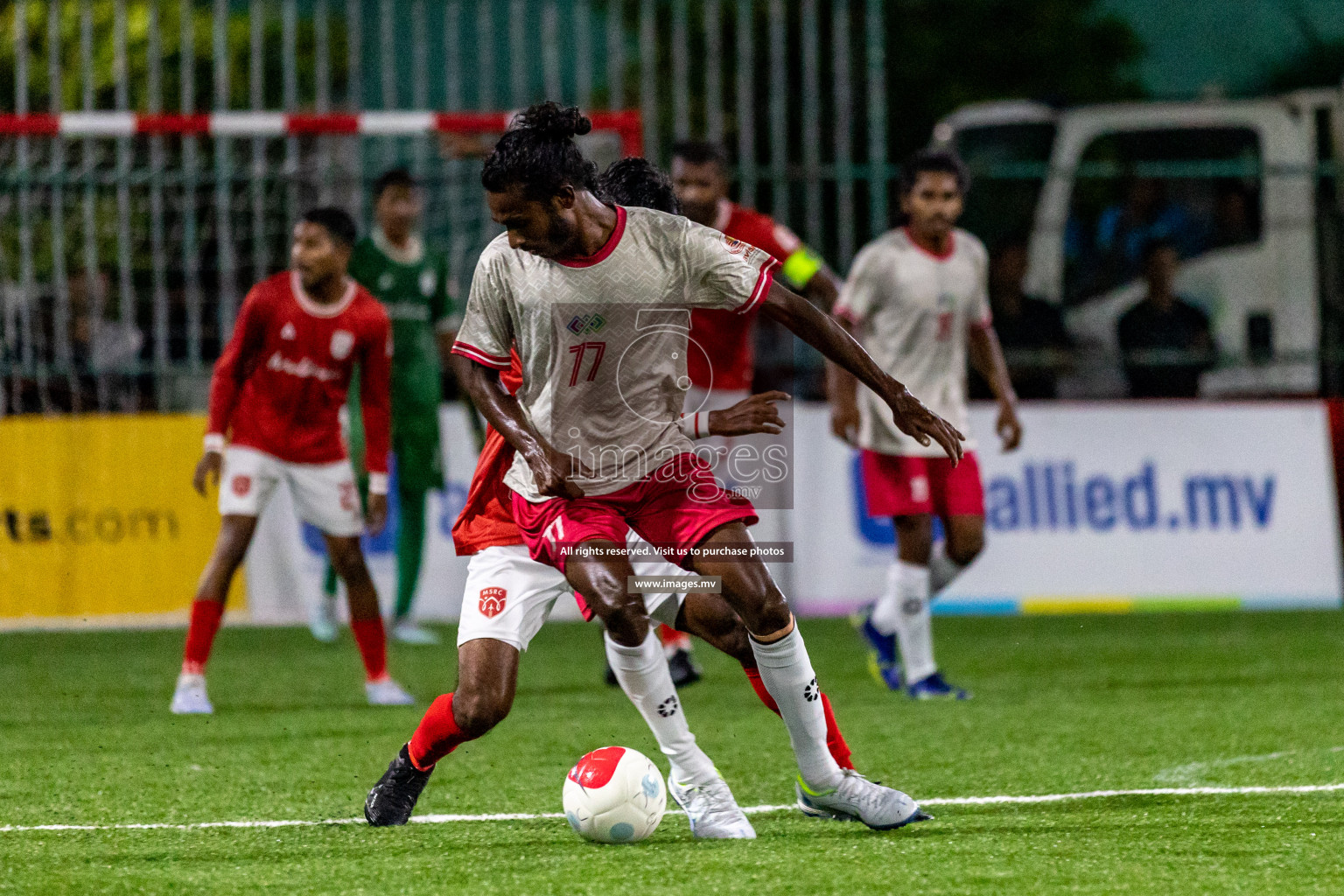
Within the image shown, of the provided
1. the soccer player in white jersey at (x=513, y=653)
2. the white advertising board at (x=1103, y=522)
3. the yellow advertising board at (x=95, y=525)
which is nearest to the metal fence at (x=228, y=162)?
the yellow advertising board at (x=95, y=525)

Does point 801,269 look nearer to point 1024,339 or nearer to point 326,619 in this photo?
point 326,619

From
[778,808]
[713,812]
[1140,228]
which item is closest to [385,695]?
[778,808]

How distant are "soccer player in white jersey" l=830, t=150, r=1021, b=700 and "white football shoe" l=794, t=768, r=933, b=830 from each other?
279 cm

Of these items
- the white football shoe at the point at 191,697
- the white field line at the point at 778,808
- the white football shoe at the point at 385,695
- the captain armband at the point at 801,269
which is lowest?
the white football shoe at the point at 385,695

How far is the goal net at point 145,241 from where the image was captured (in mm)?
10539

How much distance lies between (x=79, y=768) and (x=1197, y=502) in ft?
22.2

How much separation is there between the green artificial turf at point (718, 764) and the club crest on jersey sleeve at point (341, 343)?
1.33 meters

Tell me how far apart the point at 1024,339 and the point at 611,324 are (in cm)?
766

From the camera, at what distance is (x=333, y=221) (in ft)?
24.8

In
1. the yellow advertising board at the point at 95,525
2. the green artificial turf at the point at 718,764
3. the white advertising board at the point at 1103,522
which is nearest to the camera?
the green artificial turf at the point at 718,764

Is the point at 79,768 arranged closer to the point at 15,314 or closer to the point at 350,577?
the point at 350,577

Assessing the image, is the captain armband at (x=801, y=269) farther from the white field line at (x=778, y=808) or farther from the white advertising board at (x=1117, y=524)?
the white field line at (x=778, y=808)

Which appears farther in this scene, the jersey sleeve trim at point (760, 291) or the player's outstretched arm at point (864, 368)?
the jersey sleeve trim at point (760, 291)

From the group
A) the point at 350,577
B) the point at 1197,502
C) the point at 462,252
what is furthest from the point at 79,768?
the point at 1197,502
